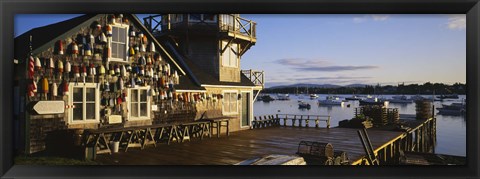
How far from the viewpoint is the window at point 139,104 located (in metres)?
10.9

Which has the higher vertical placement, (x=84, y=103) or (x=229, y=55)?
(x=229, y=55)

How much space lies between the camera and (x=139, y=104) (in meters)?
11.1

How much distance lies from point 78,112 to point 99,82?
3.47ft

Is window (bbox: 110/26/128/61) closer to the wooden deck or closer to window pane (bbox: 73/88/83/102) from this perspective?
window pane (bbox: 73/88/83/102)

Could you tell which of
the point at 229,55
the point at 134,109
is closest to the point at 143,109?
the point at 134,109

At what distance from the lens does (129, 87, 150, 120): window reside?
1094 centimetres

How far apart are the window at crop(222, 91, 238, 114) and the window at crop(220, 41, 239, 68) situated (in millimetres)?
1459

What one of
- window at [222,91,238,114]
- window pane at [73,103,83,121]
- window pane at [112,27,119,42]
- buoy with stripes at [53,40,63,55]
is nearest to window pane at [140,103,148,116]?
window pane at [73,103,83,121]

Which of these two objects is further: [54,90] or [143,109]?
[143,109]

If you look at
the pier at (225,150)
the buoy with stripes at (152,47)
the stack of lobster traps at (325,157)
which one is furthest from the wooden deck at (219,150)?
the buoy with stripes at (152,47)

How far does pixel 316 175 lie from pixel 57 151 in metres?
6.78

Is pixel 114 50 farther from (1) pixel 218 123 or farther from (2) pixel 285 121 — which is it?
(2) pixel 285 121
